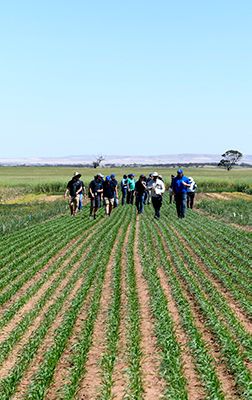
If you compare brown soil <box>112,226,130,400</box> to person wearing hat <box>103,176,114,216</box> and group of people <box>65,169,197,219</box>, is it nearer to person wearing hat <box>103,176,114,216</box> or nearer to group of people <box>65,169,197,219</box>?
group of people <box>65,169,197,219</box>

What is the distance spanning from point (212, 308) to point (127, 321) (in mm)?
1486

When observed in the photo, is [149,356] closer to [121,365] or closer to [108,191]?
[121,365]

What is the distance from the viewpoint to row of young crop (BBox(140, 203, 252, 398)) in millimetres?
6379

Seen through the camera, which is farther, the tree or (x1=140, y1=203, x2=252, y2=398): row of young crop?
the tree

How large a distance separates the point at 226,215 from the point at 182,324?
69.0 ft

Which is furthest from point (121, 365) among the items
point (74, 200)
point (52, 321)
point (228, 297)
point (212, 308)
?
point (74, 200)

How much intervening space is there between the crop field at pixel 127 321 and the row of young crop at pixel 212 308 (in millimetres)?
19

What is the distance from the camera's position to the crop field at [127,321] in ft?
19.8

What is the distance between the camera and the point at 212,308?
8875 mm

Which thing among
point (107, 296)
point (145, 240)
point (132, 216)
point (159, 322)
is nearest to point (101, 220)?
point (132, 216)

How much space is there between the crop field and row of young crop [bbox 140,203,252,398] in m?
0.02

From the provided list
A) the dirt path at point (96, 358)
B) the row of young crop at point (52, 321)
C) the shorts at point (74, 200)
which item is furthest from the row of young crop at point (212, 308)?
the shorts at point (74, 200)

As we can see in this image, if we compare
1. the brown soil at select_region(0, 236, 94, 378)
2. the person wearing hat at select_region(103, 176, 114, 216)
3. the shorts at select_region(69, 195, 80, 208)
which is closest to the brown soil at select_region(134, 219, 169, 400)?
the brown soil at select_region(0, 236, 94, 378)

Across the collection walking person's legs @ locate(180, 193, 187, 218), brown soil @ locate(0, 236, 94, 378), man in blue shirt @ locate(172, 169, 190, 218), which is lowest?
brown soil @ locate(0, 236, 94, 378)
